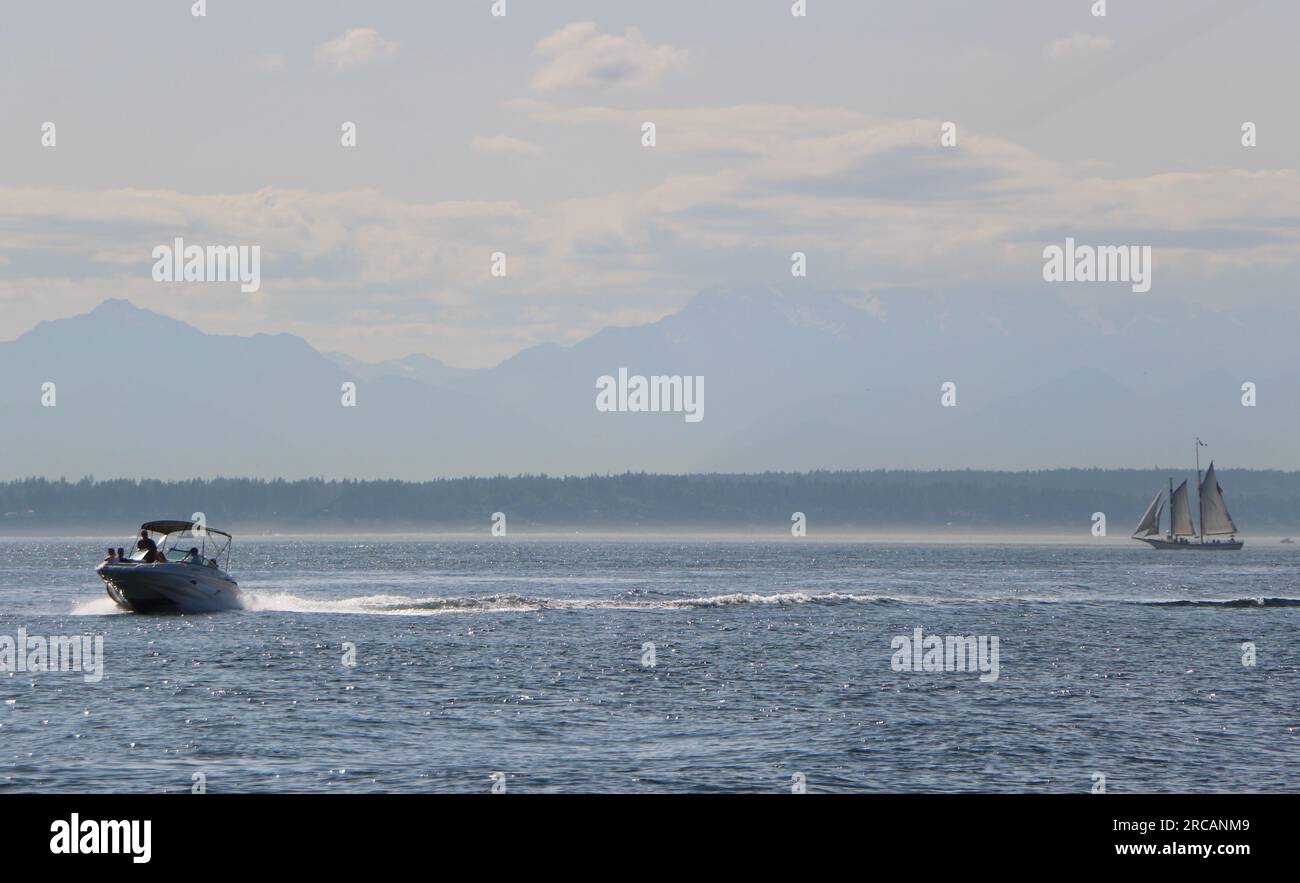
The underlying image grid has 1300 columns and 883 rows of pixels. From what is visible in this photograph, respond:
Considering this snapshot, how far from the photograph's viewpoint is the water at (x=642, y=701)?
40344 millimetres

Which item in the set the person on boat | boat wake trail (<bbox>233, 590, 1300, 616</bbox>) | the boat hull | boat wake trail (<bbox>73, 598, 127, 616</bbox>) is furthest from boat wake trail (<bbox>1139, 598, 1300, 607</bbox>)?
boat wake trail (<bbox>73, 598, 127, 616</bbox>)

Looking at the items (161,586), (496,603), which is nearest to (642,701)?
(161,586)

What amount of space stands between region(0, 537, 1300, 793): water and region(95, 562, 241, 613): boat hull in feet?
3.77

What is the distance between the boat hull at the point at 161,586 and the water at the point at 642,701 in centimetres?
115

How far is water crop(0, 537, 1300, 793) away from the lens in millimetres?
40344

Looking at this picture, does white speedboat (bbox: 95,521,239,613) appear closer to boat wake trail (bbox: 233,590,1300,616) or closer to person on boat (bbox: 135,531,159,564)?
person on boat (bbox: 135,531,159,564)

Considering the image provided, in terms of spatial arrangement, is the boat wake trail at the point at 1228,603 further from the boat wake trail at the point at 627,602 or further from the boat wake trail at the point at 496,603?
the boat wake trail at the point at 496,603

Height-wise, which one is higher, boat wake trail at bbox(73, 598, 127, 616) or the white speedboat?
the white speedboat

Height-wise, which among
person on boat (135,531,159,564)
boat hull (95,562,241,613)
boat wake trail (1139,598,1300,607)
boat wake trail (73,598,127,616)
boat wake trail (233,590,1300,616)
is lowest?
boat wake trail (1139,598,1300,607)

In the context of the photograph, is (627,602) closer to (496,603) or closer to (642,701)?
(496,603)

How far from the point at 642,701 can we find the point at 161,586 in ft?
133
